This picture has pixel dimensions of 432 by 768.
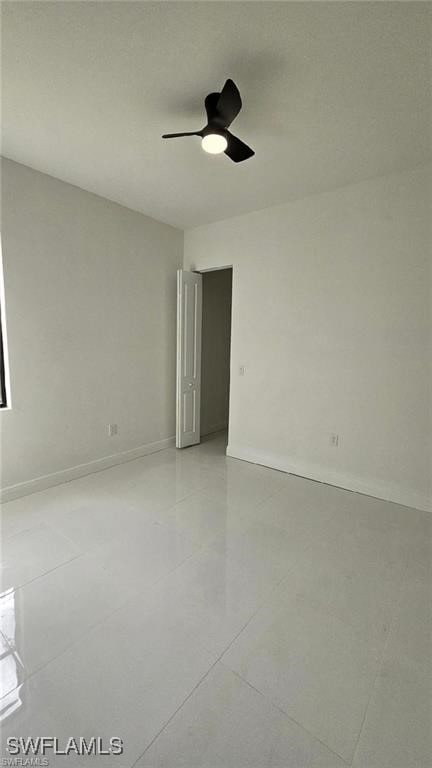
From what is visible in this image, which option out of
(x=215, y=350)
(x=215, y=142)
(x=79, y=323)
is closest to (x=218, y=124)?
(x=215, y=142)

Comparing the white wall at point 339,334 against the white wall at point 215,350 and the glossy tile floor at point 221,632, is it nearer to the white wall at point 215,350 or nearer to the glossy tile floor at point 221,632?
the glossy tile floor at point 221,632

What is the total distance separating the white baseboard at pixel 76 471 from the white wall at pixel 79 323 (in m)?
0.04

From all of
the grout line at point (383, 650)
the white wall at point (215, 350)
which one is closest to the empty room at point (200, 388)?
the grout line at point (383, 650)

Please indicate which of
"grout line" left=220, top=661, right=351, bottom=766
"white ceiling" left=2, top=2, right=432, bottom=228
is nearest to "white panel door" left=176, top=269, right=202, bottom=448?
"white ceiling" left=2, top=2, right=432, bottom=228

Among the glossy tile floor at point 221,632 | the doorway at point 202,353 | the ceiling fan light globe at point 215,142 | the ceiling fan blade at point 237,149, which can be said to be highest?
the ceiling fan blade at point 237,149

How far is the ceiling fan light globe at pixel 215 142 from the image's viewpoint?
1.99 m

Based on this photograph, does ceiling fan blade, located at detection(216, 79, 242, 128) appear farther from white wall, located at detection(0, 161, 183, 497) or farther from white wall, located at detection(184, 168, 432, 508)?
white wall, located at detection(0, 161, 183, 497)

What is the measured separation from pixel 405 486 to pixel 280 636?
6.58 ft

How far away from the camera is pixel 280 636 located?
66.5 inches

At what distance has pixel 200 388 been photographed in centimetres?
495

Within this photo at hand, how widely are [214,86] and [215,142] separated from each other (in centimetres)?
30

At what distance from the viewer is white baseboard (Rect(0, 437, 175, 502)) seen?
10.2ft

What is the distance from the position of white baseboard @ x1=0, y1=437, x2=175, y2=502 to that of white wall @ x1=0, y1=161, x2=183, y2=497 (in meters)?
0.04

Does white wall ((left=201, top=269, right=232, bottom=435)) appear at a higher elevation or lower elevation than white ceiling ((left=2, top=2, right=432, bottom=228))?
lower
